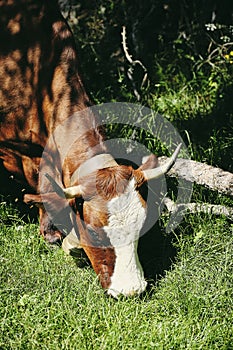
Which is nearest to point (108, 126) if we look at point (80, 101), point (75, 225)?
point (80, 101)

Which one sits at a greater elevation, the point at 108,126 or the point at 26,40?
the point at 26,40

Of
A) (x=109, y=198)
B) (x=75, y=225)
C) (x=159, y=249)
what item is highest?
(x=109, y=198)

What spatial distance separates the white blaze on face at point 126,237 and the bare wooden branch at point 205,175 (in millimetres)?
1202

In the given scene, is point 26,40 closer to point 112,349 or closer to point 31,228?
point 31,228

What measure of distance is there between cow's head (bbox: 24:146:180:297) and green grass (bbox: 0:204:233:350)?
0.21m

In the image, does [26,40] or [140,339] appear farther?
[26,40]

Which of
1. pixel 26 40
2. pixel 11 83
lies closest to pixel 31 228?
pixel 11 83

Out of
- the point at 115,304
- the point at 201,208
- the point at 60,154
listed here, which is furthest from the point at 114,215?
the point at 201,208

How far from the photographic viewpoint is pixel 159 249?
17.9ft

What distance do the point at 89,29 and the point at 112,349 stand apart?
4.92 meters

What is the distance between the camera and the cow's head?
4.52 m

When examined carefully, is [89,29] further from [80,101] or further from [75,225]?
[75,225]

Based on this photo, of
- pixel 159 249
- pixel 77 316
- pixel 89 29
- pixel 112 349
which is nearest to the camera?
pixel 112 349

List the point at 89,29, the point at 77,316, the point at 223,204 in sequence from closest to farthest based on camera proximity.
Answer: the point at 77,316 → the point at 223,204 → the point at 89,29
